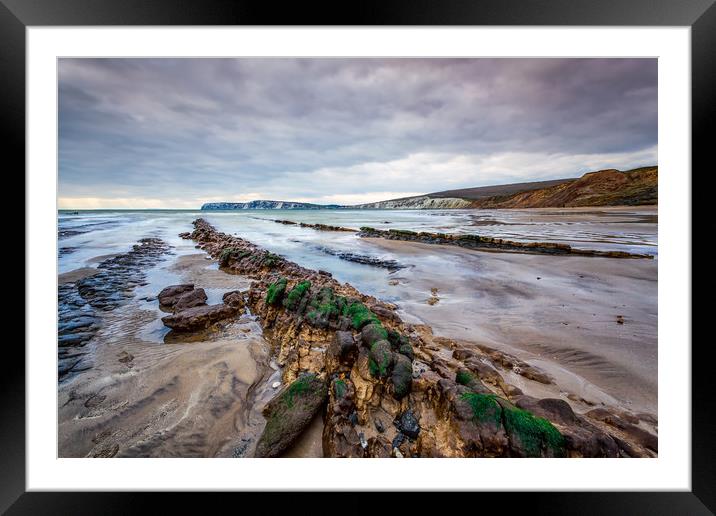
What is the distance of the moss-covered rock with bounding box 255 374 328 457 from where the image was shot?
1.61 m

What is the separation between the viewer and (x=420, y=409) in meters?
1.73

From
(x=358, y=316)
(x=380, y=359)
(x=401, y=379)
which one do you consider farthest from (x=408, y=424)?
(x=358, y=316)

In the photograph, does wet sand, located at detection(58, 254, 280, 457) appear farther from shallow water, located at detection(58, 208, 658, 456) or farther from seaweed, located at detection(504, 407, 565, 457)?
seaweed, located at detection(504, 407, 565, 457)

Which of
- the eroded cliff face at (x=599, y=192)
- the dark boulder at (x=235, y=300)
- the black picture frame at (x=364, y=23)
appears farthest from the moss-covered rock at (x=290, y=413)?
the eroded cliff face at (x=599, y=192)

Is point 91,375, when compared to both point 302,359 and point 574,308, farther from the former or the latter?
point 574,308

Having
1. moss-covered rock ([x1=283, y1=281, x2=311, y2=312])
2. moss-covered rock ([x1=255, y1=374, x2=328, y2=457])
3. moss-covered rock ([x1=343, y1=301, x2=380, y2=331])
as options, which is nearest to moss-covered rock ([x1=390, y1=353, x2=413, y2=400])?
moss-covered rock ([x1=255, y1=374, x2=328, y2=457])

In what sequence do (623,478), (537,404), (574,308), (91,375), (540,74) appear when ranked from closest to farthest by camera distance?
(623,478) → (537,404) → (91,375) → (540,74) → (574,308)

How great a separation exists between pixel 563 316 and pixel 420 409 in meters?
3.33

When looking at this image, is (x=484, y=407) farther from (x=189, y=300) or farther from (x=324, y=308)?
(x=189, y=300)
